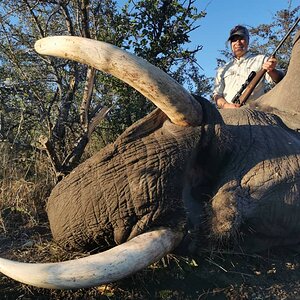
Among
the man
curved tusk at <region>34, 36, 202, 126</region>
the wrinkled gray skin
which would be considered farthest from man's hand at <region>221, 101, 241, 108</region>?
curved tusk at <region>34, 36, 202, 126</region>

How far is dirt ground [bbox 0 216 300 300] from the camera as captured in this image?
295 centimetres

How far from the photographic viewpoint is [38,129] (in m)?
5.79

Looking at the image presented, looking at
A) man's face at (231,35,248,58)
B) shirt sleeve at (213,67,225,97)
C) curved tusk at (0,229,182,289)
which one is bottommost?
curved tusk at (0,229,182,289)

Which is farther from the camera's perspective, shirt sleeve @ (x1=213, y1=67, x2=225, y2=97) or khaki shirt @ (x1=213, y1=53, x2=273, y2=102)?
shirt sleeve @ (x1=213, y1=67, x2=225, y2=97)

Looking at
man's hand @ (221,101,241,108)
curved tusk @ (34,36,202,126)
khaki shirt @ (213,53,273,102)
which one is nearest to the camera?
curved tusk @ (34,36,202,126)

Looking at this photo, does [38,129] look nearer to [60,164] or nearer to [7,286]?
[60,164]

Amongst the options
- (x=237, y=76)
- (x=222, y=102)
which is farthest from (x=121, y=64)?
(x=237, y=76)

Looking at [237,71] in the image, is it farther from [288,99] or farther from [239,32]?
[288,99]

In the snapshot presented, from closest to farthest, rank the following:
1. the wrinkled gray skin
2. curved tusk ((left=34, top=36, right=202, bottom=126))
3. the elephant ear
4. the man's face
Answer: curved tusk ((left=34, top=36, right=202, bottom=126)), the wrinkled gray skin, the elephant ear, the man's face

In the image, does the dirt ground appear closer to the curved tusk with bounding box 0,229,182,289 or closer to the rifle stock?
the curved tusk with bounding box 0,229,182,289

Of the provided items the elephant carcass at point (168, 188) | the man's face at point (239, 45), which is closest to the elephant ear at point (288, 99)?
the elephant carcass at point (168, 188)

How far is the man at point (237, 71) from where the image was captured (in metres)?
6.66

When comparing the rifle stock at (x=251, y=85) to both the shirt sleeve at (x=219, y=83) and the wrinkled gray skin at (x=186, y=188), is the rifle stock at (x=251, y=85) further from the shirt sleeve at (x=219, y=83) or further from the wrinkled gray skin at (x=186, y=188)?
the wrinkled gray skin at (x=186, y=188)

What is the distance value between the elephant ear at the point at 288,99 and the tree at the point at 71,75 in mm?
1748
